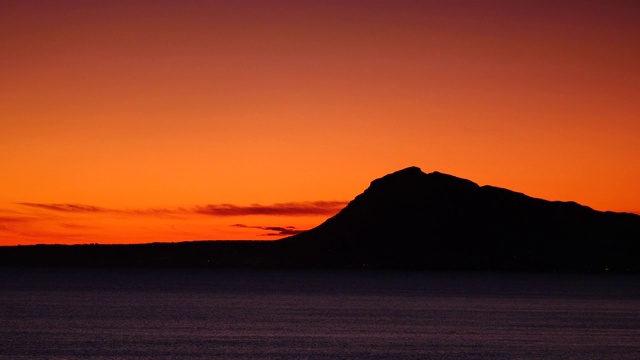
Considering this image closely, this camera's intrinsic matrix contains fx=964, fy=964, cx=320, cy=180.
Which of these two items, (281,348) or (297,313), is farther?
(297,313)

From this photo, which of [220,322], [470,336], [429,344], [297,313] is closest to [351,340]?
[429,344]

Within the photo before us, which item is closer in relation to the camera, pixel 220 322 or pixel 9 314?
pixel 220 322

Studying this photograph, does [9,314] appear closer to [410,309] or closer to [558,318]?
[410,309]

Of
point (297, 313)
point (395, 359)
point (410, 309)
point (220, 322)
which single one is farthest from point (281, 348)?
point (410, 309)

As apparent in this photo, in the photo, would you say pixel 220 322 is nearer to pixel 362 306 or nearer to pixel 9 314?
pixel 9 314

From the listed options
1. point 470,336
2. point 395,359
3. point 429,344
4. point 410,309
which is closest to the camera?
point 395,359

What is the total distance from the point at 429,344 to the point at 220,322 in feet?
90.7

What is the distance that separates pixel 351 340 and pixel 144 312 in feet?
140

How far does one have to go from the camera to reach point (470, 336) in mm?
82312

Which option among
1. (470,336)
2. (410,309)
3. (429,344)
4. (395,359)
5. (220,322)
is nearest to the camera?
(395,359)

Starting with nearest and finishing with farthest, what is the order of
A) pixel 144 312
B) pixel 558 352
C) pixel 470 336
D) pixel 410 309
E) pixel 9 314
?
pixel 558 352 < pixel 470 336 < pixel 9 314 < pixel 144 312 < pixel 410 309

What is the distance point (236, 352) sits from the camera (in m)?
67.2

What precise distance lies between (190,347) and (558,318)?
52868mm

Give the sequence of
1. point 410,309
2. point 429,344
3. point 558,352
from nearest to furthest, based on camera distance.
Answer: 1. point 558,352
2. point 429,344
3. point 410,309
